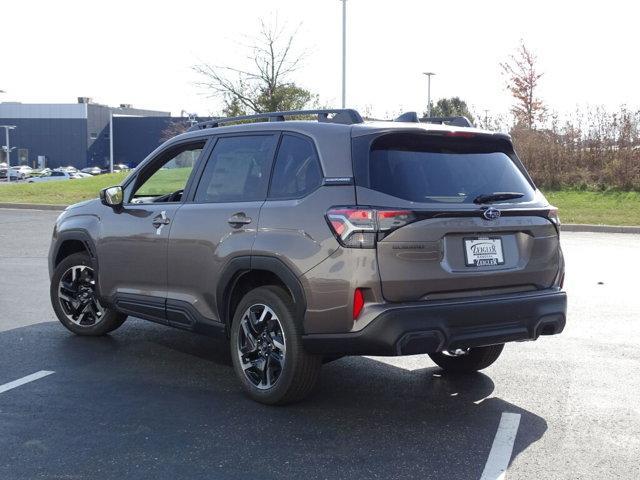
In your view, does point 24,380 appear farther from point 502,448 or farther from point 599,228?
point 599,228

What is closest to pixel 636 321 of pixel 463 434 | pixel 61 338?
pixel 463 434

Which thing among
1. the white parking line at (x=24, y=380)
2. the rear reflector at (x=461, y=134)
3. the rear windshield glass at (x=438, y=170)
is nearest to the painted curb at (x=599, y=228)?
the rear windshield glass at (x=438, y=170)

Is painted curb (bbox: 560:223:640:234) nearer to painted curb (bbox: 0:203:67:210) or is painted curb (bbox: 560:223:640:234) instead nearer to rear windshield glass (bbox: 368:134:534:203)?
painted curb (bbox: 0:203:67:210)

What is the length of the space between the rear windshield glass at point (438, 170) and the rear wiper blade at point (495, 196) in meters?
0.03

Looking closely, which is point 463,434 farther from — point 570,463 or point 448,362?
point 448,362

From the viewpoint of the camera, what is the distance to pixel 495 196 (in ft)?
17.1

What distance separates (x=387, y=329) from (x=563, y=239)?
1343cm

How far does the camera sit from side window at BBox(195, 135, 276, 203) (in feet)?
18.3

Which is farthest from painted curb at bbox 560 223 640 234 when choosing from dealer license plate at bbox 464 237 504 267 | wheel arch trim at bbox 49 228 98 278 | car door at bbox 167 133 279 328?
dealer license plate at bbox 464 237 504 267

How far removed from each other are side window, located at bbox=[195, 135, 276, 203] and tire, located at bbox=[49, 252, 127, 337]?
1869mm

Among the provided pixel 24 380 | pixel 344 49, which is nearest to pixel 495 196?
pixel 24 380

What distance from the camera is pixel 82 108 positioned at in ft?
318

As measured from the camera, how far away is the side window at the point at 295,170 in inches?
203

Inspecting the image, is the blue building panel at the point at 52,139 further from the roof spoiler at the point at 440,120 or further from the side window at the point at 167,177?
the roof spoiler at the point at 440,120
